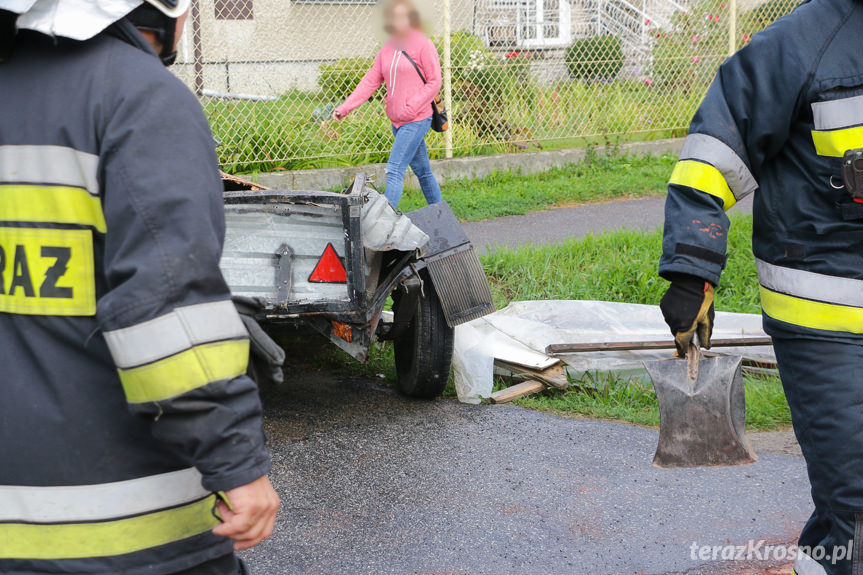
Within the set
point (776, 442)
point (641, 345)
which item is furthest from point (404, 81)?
point (776, 442)

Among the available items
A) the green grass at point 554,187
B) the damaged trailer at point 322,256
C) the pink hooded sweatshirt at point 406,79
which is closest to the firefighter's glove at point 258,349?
the damaged trailer at point 322,256

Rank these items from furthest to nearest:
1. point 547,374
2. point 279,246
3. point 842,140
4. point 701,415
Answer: point 547,374, point 279,246, point 701,415, point 842,140

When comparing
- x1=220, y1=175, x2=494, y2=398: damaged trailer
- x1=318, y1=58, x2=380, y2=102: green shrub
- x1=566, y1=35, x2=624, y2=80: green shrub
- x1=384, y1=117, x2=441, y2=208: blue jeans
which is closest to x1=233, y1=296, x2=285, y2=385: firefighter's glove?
x1=220, y1=175, x2=494, y2=398: damaged trailer

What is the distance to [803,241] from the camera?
2.30 metres

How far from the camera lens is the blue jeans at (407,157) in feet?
23.7

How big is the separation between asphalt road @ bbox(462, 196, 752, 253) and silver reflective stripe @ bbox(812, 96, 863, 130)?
15.2 feet

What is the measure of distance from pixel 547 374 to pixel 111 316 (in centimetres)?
357

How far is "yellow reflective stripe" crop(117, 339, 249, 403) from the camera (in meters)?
1.36

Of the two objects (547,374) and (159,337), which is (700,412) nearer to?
(159,337)

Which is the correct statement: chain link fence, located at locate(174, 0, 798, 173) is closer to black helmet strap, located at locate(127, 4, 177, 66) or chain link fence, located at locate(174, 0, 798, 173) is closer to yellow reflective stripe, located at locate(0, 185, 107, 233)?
black helmet strap, located at locate(127, 4, 177, 66)

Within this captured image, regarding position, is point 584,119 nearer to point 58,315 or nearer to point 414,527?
point 414,527

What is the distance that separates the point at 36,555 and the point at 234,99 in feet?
25.1

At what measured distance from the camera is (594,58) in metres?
10.3

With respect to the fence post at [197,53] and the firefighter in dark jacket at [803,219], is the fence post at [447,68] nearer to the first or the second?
the fence post at [197,53]
